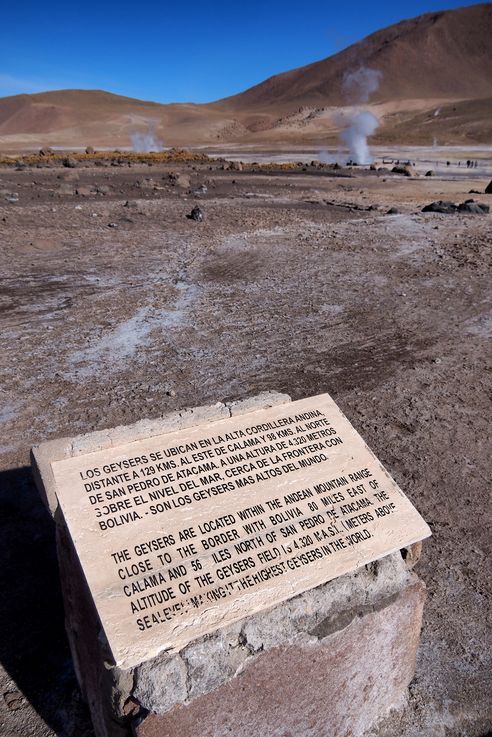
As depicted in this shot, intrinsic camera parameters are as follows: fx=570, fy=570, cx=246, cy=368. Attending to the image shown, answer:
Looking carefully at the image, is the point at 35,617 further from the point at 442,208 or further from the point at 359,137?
the point at 359,137

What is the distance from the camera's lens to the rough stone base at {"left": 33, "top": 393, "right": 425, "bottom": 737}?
2.12 m

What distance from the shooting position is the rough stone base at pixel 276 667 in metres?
2.12

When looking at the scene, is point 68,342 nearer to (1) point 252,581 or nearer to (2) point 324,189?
(1) point 252,581

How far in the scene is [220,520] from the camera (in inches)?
97.1

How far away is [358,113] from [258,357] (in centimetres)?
7958

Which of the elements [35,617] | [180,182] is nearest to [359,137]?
[180,182]

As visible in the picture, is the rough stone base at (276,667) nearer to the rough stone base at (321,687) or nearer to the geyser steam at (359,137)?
the rough stone base at (321,687)

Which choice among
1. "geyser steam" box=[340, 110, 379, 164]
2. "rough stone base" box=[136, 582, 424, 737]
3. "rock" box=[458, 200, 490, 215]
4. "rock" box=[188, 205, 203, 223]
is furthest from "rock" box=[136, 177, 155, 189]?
"geyser steam" box=[340, 110, 379, 164]

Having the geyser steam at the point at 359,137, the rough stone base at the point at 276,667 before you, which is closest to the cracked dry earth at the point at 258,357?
the rough stone base at the point at 276,667

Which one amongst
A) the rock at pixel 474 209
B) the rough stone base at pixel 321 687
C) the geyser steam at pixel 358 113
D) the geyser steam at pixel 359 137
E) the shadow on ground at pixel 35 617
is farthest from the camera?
the geyser steam at pixel 358 113

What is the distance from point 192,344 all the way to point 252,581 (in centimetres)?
482

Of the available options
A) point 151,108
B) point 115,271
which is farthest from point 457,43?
point 115,271

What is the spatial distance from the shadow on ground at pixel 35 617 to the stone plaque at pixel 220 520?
110 cm

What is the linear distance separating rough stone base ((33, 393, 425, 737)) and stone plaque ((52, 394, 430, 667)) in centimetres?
9
